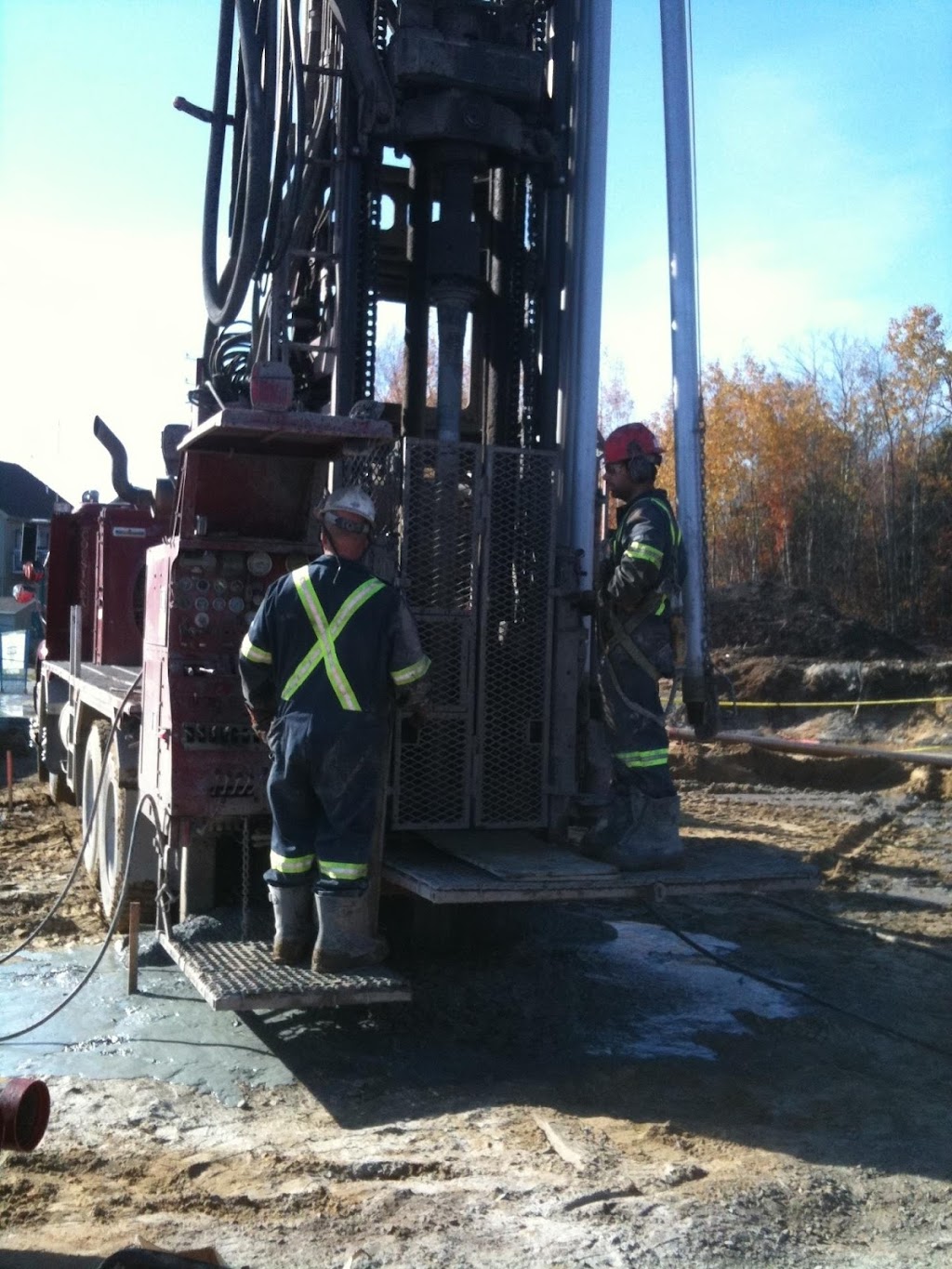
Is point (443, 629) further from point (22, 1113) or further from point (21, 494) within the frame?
point (21, 494)

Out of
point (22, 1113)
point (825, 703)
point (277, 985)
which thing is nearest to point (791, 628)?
point (825, 703)

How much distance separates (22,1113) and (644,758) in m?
3.16

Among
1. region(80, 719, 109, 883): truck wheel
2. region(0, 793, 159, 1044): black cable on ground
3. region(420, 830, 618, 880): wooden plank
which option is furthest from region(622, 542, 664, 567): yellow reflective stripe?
region(80, 719, 109, 883): truck wheel

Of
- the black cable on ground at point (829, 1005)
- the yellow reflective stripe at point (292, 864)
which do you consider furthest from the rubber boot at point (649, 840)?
the yellow reflective stripe at point (292, 864)

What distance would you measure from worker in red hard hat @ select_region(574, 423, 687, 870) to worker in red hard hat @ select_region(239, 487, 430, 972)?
111 cm

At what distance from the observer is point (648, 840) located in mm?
5969

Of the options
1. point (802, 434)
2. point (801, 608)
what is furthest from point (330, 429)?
point (802, 434)

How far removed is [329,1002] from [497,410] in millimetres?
3554

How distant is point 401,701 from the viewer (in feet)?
17.8

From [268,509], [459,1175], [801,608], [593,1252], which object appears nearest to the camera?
[593,1252]

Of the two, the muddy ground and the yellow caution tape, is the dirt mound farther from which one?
the muddy ground

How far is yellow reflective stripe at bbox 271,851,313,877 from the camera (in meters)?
5.39

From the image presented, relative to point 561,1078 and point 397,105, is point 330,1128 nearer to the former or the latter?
point 561,1078

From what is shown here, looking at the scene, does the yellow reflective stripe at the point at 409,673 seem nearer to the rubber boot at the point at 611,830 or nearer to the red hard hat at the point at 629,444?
the rubber boot at the point at 611,830
